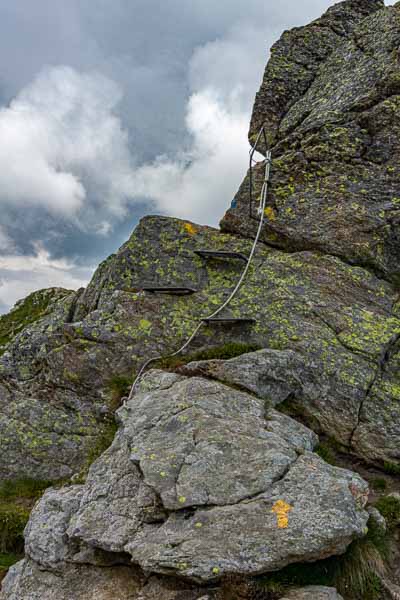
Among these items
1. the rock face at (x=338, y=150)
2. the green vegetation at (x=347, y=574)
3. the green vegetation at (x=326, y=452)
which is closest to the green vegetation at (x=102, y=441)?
the green vegetation at (x=326, y=452)

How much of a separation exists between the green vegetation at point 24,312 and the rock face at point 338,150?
20670mm

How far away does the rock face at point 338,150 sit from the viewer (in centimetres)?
1426

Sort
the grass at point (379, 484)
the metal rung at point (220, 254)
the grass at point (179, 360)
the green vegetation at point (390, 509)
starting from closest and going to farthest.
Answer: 1. the green vegetation at point (390, 509)
2. the grass at point (379, 484)
3. the grass at point (179, 360)
4. the metal rung at point (220, 254)

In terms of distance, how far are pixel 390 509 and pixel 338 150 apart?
12823 mm

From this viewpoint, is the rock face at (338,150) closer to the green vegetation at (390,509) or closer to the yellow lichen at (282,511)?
the green vegetation at (390,509)

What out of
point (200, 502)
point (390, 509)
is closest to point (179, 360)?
point (200, 502)

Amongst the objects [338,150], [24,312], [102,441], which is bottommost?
[102,441]

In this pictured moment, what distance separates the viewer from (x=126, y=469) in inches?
327

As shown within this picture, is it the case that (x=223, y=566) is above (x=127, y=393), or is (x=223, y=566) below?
below

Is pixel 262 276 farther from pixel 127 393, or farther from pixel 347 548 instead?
pixel 347 548

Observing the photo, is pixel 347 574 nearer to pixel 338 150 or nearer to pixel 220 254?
pixel 220 254

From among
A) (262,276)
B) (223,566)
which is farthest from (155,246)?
(223,566)

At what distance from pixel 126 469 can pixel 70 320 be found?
8117 millimetres

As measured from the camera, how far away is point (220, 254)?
46.4 ft
